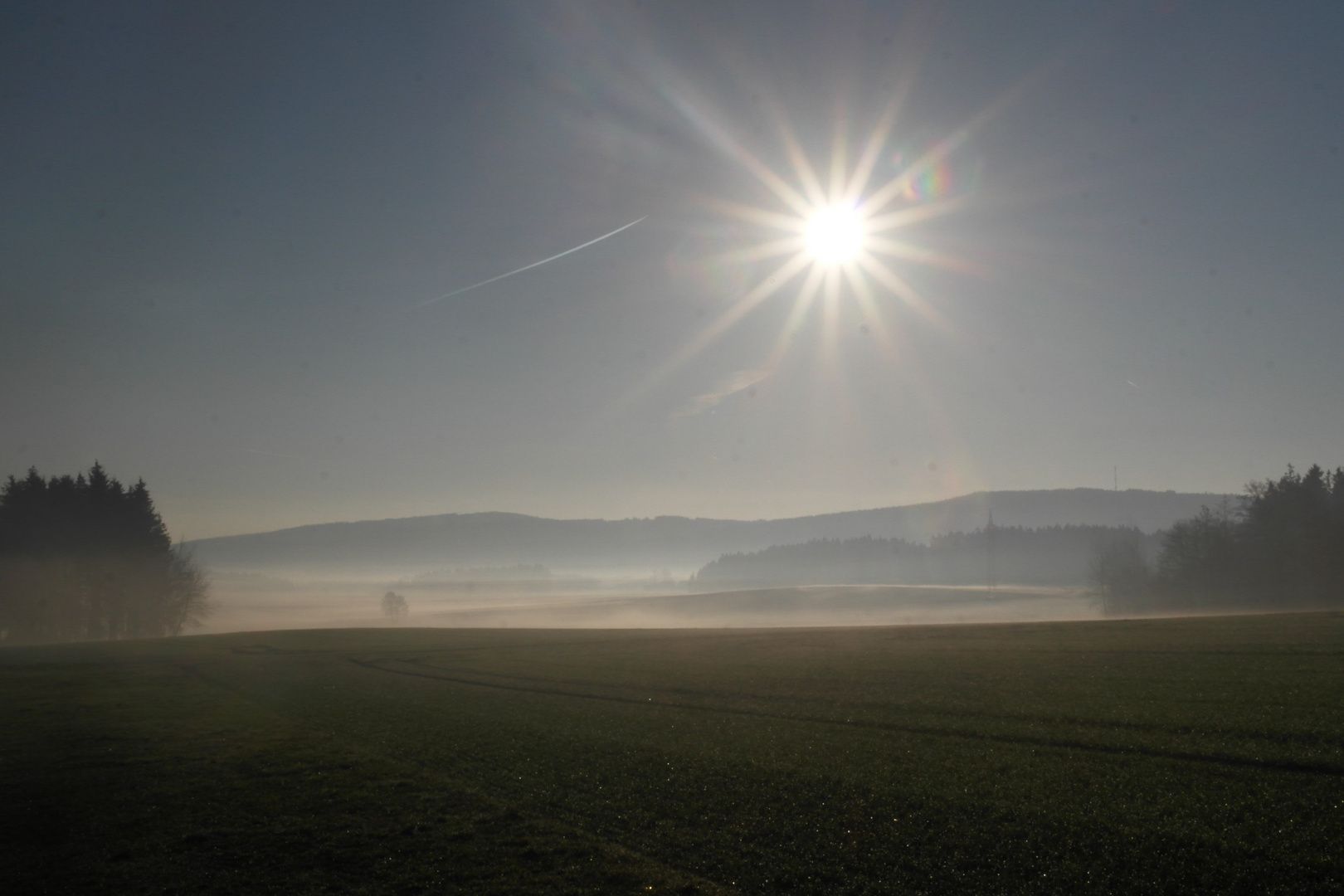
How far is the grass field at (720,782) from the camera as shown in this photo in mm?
11406

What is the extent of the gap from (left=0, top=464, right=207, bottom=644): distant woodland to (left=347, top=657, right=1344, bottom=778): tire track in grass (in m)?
66.1

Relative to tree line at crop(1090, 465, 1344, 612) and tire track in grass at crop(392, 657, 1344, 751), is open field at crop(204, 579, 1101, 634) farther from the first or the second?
tire track in grass at crop(392, 657, 1344, 751)

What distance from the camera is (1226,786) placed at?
541 inches

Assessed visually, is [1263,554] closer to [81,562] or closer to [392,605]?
[81,562]

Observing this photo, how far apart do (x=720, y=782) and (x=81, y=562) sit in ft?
283

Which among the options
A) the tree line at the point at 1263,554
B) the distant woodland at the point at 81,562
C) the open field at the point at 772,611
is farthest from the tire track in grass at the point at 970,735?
the open field at the point at 772,611

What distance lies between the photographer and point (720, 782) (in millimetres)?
16562

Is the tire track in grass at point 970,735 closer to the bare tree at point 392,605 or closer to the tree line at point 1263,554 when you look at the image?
the tree line at point 1263,554

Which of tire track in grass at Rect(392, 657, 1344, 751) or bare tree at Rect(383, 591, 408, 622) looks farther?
bare tree at Rect(383, 591, 408, 622)

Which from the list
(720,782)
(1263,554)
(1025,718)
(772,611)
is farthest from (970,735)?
(772,611)

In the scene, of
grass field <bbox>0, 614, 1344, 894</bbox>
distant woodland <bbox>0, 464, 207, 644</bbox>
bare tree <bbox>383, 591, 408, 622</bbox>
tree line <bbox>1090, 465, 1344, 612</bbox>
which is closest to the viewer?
grass field <bbox>0, 614, 1344, 894</bbox>

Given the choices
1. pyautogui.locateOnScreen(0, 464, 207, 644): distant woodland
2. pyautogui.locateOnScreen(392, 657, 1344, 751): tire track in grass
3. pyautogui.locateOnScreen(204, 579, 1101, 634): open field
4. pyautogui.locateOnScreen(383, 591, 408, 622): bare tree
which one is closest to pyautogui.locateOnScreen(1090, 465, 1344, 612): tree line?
pyautogui.locateOnScreen(204, 579, 1101, 634): open field

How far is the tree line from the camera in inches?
3054

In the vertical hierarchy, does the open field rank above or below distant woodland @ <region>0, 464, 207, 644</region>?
below
